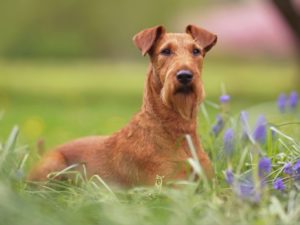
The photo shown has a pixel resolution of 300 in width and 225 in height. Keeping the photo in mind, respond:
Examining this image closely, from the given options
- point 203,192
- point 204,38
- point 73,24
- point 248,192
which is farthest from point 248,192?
point 73,24

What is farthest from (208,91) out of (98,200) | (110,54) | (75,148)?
(110,54)

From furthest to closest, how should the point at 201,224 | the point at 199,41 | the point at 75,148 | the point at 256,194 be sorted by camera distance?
1. the point at 75,148
2. the point at 199,41
3. the point at 256,194
4. the point at 201,224

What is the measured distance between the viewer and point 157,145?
4.83m

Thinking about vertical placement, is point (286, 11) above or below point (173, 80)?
above

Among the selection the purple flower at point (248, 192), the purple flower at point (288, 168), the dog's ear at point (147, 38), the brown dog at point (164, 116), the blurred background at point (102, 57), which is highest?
the blurred background at point (102, 57)

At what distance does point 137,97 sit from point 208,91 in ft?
6.11

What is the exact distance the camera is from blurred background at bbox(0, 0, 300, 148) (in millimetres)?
13875

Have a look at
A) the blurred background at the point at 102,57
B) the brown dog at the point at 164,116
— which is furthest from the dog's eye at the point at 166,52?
the blurred background at the point at 102,57

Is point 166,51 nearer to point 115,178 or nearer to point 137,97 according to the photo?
point 115,178

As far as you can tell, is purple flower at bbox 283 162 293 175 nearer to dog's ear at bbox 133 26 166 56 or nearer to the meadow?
the meadow

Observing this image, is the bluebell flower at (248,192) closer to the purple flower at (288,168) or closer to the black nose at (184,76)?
the purple flower at (288,168)

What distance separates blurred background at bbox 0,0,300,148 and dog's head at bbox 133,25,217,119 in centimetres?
121

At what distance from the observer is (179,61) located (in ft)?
15.2

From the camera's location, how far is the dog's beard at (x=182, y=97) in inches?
181
